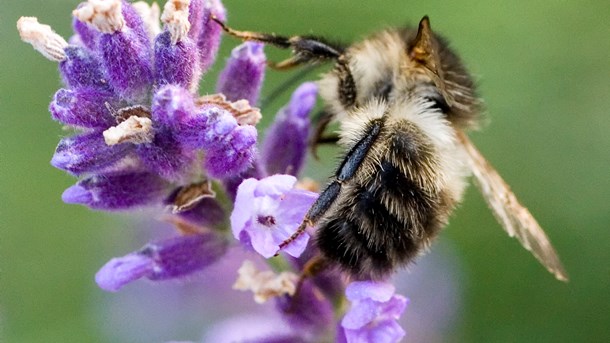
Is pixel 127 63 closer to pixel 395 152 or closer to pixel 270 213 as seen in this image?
pixel 270 213

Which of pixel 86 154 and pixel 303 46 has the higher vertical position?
pixel 303 46

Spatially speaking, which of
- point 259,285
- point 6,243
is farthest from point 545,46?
point 6,243

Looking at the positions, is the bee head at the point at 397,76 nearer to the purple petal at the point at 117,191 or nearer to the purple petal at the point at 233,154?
the purple petal at the point at 233,154

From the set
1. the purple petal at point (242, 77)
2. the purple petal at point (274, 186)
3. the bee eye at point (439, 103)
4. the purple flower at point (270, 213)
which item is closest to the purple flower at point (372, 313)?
the purple flower at point (270, 213)

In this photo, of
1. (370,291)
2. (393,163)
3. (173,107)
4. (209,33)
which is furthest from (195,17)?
(370,291)

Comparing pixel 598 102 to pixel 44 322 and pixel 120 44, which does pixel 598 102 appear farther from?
pixel 44 322

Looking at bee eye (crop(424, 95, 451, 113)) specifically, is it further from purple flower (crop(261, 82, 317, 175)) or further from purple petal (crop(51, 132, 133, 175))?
purple petal (crop(51, 132, 133, 175))

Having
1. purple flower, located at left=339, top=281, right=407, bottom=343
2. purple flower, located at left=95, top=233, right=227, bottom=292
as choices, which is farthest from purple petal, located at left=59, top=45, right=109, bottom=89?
purple flower, located at left=339, top=281, right=407, bottom=343
